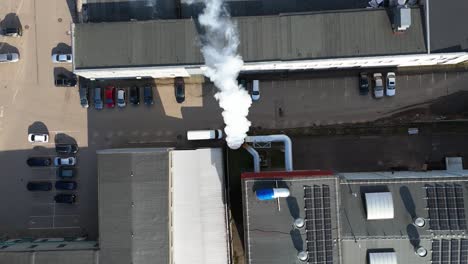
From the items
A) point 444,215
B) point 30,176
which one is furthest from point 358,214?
point 30,176

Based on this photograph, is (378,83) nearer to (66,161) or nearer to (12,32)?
(66,161)

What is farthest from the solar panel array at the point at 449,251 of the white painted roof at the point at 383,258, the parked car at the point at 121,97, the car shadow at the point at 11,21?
the car shadow at the point at 11,21

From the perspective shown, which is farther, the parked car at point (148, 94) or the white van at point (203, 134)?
the parked car at point (148, 94)

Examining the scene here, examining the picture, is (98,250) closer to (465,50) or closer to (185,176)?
(185,176)

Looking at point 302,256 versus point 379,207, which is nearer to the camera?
point 302,256

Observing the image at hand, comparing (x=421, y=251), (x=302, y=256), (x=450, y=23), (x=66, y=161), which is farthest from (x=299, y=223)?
(x=66, y=161)

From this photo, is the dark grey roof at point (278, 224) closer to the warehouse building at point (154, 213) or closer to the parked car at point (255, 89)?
the warehouse building at point (154, 213)

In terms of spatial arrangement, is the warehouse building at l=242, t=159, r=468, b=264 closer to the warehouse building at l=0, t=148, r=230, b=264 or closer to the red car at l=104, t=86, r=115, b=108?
the warehouse building at l=0, t=148, r=230, b=264
